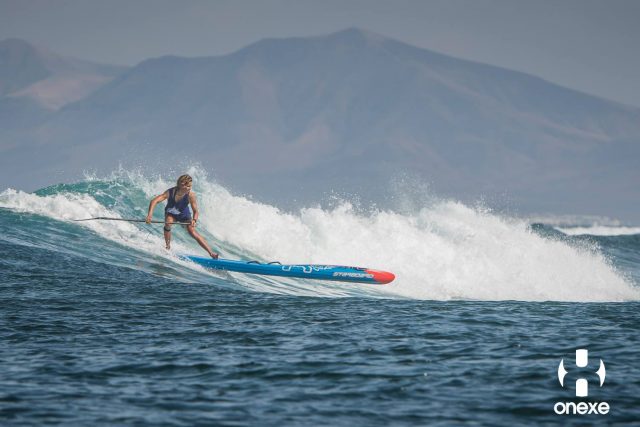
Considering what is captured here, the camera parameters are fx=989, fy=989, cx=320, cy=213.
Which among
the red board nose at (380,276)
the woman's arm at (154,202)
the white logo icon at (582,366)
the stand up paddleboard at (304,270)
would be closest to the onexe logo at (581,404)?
the white logo icon at (582,366)

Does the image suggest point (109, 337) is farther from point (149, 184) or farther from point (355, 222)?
point (355, 222)

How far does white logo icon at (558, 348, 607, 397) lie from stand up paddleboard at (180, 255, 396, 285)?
857 cm

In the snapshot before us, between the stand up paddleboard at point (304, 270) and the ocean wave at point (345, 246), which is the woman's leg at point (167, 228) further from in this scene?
the stand up paddleboard at point (304, 270)

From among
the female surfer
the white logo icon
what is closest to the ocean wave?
the female surfer

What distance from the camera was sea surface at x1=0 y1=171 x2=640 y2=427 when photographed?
381 inches

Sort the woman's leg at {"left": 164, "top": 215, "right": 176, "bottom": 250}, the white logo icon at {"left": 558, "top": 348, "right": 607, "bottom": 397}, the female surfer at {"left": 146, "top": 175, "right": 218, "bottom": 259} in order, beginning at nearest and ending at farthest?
the white logo icon at {"left": 558, "top": 348, "right": 607, "bottom": 397}, the female surfer at {"left": 146, "top": 175, "right": 218, "bottom": 259}, the woman's leg at {"left": 164, "top": 215, "right": 176, "bottom": 250}

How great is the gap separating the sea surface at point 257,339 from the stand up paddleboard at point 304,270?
0.81 ft

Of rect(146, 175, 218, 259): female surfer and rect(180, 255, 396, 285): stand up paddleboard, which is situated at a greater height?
rect(146, 175, 218, 259): female surfer

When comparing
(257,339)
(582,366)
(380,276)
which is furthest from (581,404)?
(380,276)

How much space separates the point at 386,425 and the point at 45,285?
9088mm

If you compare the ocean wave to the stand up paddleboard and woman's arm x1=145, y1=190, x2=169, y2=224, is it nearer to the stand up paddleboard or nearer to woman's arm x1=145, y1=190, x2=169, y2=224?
the stand up paddleboard

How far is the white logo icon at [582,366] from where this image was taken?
10320 mm

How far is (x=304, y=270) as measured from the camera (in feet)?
67.1

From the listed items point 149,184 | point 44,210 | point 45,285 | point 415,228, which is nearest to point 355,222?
point 415,228
